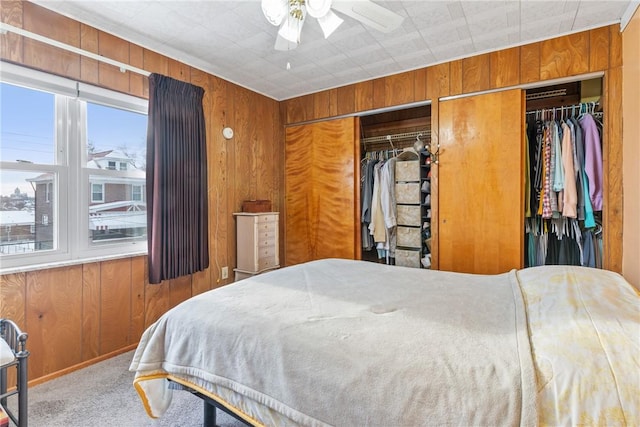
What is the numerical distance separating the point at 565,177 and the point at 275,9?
241 cm

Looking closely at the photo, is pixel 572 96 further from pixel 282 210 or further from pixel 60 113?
pixel 60 113

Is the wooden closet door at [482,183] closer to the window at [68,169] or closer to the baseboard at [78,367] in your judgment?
the window at [68,169]

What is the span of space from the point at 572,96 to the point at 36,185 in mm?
4342

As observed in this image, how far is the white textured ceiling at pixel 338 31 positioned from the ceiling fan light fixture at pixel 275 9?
1.70 ft

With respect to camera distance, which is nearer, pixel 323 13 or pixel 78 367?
pixel 323 13

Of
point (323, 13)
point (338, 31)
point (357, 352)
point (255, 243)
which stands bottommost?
point (357, 352)

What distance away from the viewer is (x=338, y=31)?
91.6 inches

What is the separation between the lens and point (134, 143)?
2.59 meters

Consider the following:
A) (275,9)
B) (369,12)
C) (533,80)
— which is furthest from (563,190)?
(275,9)

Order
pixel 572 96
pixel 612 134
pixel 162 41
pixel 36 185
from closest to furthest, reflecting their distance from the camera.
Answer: pixel 36 185 < pixel 612 134 < pixel 162 41 < pixel 572 96

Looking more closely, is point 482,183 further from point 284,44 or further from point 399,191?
point 284,44

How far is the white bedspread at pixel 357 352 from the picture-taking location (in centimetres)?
85

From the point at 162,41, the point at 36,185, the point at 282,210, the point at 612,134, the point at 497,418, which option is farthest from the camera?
the point at 282,210

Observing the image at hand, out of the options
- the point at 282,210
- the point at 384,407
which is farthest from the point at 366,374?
the point at 282,210
